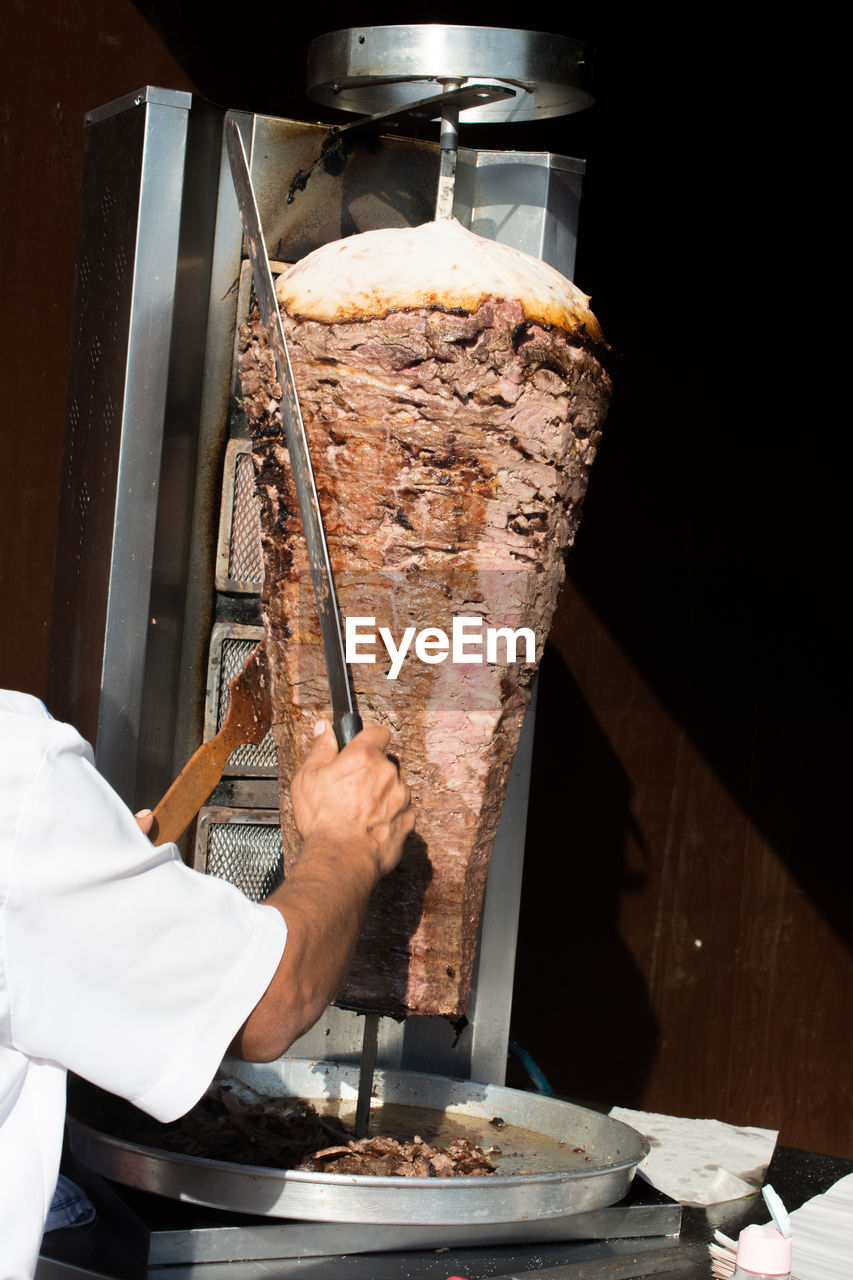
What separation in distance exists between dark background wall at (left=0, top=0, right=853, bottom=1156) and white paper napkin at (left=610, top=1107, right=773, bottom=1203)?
139 centimetres

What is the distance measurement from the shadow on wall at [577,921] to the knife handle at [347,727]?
2.21 metres

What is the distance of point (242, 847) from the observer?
2.08m

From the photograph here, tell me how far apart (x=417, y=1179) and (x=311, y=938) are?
0.39m

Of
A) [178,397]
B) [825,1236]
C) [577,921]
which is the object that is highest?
[178,397]

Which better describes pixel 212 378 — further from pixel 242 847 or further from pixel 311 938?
pixel 311 938

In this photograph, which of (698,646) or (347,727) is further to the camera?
(698,646)

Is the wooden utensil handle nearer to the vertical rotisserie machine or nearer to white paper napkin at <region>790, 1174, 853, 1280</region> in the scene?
the vertical rotisserie machine

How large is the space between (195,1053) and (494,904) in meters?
1.01

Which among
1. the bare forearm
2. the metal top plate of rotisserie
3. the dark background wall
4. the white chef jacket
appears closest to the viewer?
the white chef jacket

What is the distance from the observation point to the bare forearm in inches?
49.4

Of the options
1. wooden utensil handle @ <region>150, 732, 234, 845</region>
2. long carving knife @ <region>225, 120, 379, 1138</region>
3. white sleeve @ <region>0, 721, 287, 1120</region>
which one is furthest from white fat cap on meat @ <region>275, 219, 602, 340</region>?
white sleeve @ <region>0, 721, 287, 1120</region>

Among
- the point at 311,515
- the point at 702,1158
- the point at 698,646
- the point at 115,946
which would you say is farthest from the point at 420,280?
the point at 698,646

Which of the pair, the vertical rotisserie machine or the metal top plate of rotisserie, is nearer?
the metal top plate of rotisserie

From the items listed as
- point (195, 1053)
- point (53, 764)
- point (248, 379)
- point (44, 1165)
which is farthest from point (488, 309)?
point (44, 1165)
